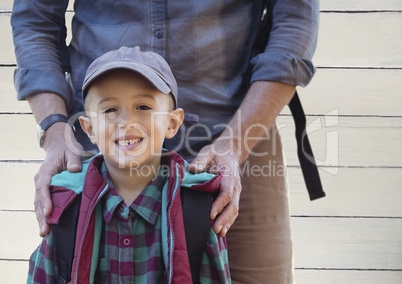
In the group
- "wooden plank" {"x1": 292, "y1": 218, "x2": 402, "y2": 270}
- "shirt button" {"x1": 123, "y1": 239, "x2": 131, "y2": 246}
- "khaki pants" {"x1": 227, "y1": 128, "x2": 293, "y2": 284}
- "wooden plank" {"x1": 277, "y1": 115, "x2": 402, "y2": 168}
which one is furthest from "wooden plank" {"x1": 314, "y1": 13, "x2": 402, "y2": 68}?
"shirt button" {"x1": 123, "y1": 239, "x2": 131, "y2": 246}

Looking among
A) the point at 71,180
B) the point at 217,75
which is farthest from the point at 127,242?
the point at 217,75

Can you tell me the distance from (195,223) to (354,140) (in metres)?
0.92

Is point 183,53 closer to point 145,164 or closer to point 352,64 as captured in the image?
point 145,164

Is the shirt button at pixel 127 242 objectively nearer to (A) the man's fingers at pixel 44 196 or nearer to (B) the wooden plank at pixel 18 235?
(A) the man's fingers at pixel 44 196

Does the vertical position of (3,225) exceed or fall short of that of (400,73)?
it falls short

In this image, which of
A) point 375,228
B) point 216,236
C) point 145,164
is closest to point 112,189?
point 145,164

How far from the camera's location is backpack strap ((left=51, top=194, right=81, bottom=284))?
0.83 m

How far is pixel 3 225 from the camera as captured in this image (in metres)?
1.70

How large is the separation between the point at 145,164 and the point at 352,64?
94cm

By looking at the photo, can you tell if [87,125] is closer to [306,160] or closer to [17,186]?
[306,160]

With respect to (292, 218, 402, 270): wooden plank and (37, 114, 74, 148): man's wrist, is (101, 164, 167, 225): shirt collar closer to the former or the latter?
(37, 114, 74, 148): man's wrist

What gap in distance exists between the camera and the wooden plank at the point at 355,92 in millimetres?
1622

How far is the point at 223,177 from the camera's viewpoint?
2.99 ft

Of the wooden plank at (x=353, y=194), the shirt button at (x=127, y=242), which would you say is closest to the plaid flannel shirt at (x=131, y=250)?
the shirt button at (x=127, y=242)
